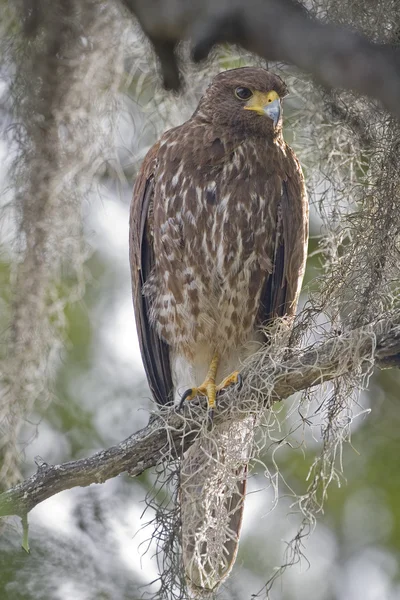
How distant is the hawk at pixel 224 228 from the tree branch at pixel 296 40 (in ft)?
5.53

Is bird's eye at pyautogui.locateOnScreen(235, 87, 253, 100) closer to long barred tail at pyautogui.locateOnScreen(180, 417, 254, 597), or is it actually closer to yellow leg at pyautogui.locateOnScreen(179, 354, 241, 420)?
yellow leg at pyautogui.locateOnScreen(179, 354, 241, 420)

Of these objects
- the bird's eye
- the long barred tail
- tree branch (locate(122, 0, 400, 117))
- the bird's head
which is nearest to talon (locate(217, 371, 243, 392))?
the long barred tail

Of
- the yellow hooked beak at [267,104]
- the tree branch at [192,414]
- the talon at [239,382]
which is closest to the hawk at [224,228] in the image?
the yellow hooked beak at [267,104]

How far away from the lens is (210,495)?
3119mm

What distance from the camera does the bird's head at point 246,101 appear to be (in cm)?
346

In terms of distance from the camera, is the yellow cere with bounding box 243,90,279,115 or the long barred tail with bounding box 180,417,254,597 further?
the yellow cere with bounding box 243,90,279,115

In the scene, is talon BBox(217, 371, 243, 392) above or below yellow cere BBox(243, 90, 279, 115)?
below

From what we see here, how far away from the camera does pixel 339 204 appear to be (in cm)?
342

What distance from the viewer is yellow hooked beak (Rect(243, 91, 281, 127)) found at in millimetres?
3457

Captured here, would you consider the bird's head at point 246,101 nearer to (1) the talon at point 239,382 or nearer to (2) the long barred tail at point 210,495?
(1) the talon at point 239,382

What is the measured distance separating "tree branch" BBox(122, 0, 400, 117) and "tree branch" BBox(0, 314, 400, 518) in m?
1.16

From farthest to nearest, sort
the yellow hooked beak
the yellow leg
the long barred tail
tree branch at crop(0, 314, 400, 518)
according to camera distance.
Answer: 1. the yellow hooked beak
2. the yellow leg
3. the long barred tail
4. tree branch at crop(0, 314, 400, 518)

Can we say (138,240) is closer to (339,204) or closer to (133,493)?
(339,204)

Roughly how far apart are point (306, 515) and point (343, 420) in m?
0.32
